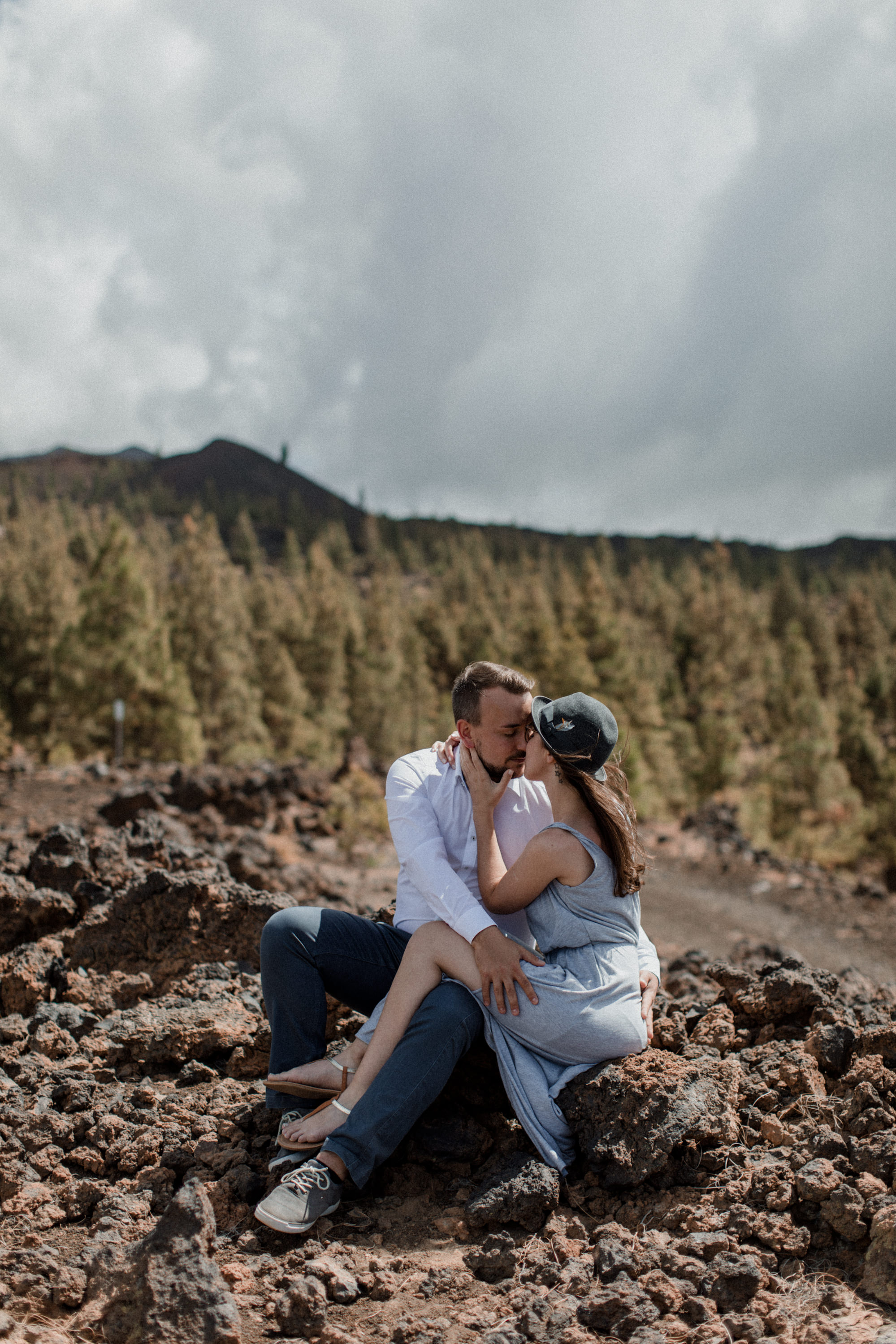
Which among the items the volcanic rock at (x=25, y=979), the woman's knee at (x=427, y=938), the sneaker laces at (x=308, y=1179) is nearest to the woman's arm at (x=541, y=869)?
the woman's knee at (x=427, y=938)

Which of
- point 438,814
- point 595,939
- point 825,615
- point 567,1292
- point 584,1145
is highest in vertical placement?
point 825,615

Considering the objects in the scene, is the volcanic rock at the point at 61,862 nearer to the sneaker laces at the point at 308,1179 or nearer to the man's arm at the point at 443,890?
the man's arm at the point at 443,890

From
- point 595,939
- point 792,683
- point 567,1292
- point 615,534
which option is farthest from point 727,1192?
point 615,534

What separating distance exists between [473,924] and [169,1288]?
130cm

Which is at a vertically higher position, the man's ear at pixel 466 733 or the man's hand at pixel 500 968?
the man's ear at pixel 466 733

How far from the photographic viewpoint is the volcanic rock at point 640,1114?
9.14 ft

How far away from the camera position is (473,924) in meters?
2.89

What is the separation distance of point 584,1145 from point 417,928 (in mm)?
906

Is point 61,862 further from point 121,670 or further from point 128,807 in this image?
point 121,670

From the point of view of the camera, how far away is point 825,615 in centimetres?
5681

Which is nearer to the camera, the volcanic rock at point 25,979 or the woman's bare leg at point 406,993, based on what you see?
the woman's bare leg at point 406,993

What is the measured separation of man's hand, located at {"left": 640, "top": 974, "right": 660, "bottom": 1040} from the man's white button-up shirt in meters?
0.05

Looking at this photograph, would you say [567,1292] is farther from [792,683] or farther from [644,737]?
[792,683]

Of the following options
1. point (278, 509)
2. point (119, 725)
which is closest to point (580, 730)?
point (119, 725)
